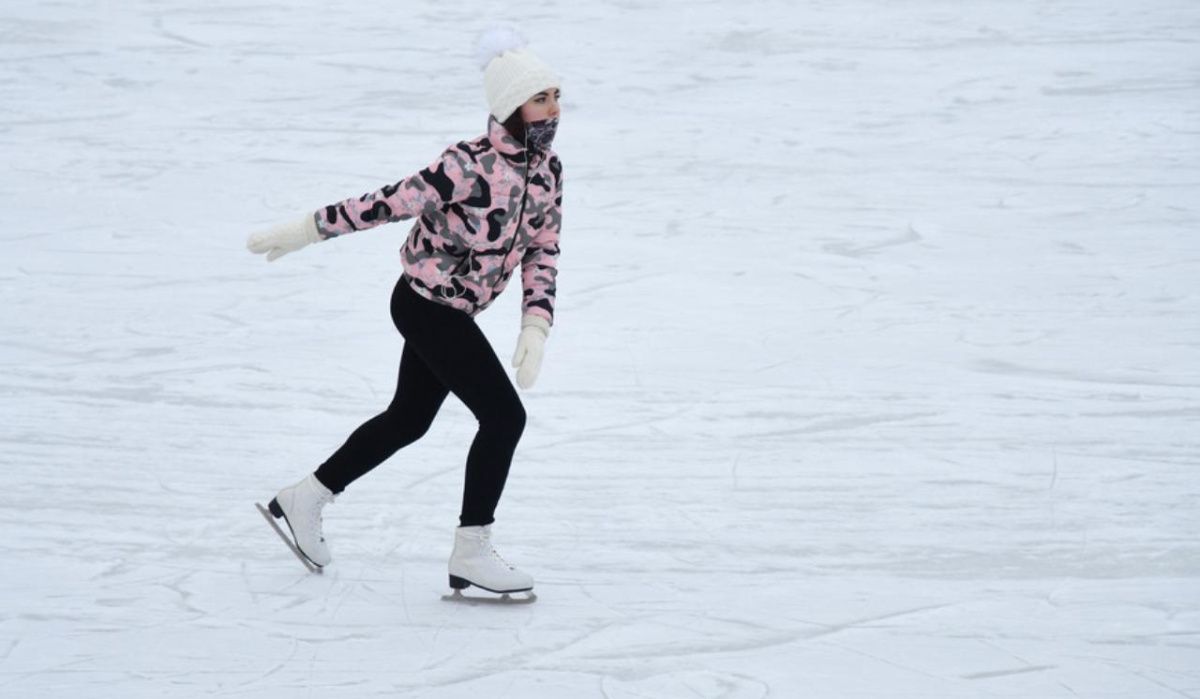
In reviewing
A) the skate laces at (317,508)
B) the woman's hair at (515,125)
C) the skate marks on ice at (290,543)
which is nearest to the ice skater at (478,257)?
the woman's hair at (515,125)

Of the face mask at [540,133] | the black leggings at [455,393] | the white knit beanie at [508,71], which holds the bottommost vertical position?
the black leggings at [455,393]

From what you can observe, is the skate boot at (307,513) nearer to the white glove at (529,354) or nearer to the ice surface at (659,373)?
the ice surface at (659,373)

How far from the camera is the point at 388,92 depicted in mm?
8992

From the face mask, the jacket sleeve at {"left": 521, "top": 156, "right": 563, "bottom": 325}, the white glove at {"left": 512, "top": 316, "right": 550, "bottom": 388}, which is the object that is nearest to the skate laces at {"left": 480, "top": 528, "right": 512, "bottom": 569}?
the white glove at {"left": 512, "top": 316, "right": 550, "bottom": 388}

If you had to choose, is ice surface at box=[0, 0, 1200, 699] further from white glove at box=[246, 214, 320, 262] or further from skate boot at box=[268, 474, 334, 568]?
white glove at box=[246, 214, 320, 262]

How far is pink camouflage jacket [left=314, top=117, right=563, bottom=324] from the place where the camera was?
10.7 ft

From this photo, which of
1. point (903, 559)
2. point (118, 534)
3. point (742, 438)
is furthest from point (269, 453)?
point (903, 559)

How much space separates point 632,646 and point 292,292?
309 centimetres

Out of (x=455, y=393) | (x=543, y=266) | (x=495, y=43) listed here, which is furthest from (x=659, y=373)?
(x=495, y=43)

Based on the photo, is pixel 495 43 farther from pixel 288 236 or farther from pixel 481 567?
pixel 481 567

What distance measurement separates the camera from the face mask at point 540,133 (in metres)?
3.27

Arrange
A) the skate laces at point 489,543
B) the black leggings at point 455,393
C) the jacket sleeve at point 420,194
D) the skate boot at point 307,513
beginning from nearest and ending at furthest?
the jacket sleeve at point 420,194 < the black leggings at point 455,393 < the skate laces at point 489,543 < the skate boot at point 307,513

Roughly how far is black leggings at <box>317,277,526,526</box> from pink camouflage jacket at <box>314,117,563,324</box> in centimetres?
5

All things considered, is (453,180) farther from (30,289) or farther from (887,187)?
(887,187)
